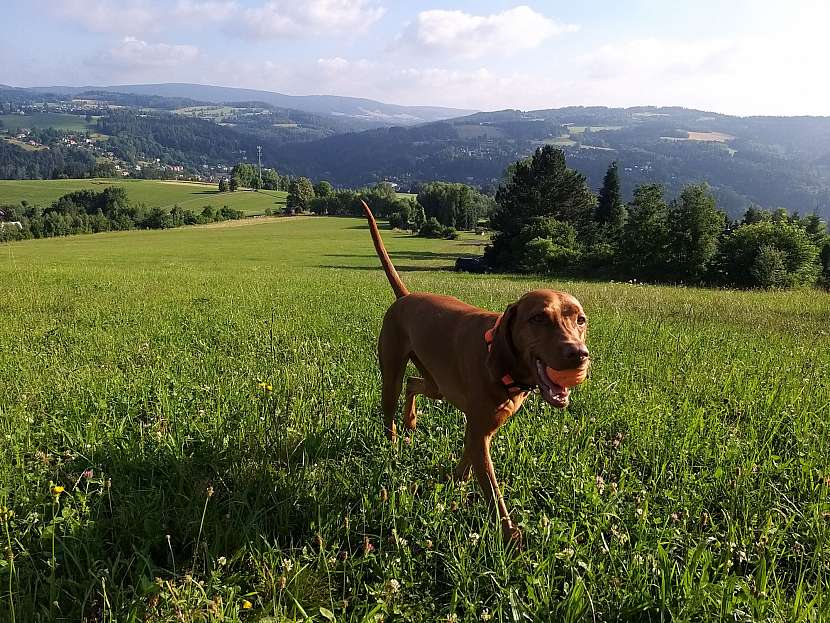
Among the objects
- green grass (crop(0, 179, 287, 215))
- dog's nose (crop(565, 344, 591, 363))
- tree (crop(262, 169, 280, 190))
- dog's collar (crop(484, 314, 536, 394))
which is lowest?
green grass (crop(0, 179, 287, 215))

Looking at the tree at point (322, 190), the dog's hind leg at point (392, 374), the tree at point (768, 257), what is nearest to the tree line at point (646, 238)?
the tree at point (768, 257)

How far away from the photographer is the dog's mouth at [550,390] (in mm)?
2114

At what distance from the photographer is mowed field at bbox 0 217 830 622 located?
215cm

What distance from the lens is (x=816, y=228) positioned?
48.7 meters

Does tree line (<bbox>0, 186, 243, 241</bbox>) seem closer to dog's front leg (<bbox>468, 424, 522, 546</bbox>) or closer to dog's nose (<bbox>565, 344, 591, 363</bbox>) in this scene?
dog's front leg (<bbox>468, 424, 522, 546</bbox>)

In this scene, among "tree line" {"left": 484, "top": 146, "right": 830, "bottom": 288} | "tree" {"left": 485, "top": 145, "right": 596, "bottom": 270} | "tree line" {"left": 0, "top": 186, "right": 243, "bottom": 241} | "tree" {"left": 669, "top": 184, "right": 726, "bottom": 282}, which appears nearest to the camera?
"tree line" {"left": 484, "top": 146, "right": 830, "bottom": 288}

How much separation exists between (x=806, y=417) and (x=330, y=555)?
370 cm

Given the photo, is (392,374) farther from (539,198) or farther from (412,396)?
(539,198)

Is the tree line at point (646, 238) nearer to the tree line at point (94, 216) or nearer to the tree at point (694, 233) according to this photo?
the tree at point (694, 233)

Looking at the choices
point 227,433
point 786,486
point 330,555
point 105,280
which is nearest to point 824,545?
point 786,486

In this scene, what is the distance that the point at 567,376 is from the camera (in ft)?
6.91

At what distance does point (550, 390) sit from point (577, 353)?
24cm

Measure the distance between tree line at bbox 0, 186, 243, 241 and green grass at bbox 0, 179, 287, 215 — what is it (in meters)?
7.67

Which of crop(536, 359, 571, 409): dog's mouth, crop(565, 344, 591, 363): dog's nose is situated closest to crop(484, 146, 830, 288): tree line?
crop(536, 359, 571, 409): dog's mouth
